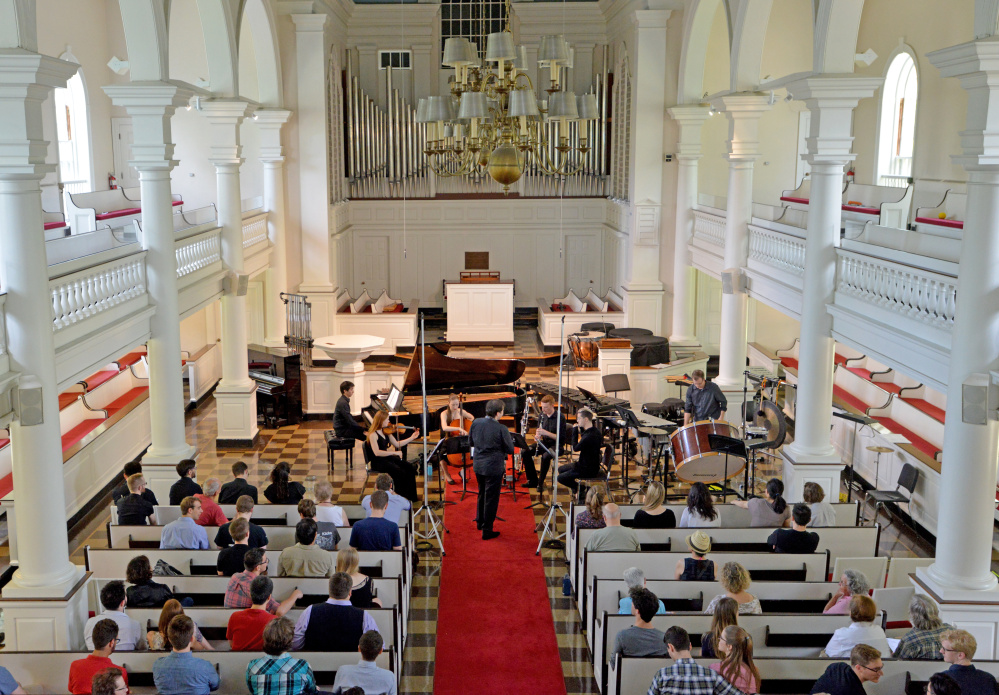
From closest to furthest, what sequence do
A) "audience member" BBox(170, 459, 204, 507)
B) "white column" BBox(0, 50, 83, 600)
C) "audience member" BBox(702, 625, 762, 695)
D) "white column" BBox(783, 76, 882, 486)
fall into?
"audience member" BBox(702, 625, 762, 695), "white column" BBox(0, 50, 83, 600), "audience member" BBox(170, 459, 204, 507), "white column" BBox(783, 76, 882, 486)

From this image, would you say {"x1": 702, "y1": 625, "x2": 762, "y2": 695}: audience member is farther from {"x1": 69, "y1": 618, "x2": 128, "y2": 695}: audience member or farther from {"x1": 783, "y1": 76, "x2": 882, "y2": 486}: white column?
{"x1": 783, "y1": 76, "x2": 882, "y2": 486}: white column

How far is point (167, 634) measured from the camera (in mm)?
5859

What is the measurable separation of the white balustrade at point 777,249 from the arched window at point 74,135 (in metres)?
11.6

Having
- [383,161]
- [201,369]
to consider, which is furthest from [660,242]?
[201,369]

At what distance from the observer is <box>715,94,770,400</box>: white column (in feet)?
42.4

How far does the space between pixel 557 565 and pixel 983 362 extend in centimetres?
470

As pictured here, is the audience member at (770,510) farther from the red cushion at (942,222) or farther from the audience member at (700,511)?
the red cushion at (942,222)

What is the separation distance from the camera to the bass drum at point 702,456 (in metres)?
10.1

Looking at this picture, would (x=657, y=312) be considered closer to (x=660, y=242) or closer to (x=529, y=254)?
(x=660, y=242)

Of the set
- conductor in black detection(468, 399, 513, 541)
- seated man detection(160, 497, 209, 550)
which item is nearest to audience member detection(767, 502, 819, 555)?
conductor in black detection(468, 399, 513, 541)

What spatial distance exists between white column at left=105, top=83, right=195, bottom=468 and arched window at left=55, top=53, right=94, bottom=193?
702 cm

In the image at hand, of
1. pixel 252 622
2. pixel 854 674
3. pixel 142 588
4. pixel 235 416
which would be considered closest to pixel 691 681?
pixel 854 674

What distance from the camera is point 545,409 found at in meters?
11.4

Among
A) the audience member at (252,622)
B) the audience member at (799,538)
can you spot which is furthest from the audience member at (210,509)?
the audience member at (799,538)
